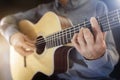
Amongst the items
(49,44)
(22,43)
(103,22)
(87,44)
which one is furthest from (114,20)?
(22,43)

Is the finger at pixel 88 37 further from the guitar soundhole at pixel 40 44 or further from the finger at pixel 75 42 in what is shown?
the guitar soundhole at pixel 40 44

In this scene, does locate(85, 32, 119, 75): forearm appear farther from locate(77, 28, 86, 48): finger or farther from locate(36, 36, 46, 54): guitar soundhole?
locate(36, 36, 46, 54): guitar soundhole

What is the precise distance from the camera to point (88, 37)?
3.06 ft

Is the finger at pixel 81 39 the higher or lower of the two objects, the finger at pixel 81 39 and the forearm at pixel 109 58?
the higher

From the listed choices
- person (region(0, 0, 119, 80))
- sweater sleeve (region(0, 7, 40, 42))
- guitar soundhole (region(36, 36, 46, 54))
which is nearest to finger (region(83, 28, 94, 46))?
person (region(0, 0, 119, 80))

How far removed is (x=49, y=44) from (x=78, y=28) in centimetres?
16

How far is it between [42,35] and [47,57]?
10 cm

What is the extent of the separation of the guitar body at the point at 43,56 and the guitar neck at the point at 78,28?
0.02 m

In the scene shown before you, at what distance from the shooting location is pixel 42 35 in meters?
1.11

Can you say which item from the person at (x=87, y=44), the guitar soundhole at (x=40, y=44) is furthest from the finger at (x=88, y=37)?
the guitar soundhole at (x=40, y=44)

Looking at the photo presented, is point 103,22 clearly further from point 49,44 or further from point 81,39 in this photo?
point 49,44

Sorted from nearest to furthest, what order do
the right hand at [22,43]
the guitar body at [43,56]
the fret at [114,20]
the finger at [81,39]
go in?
the fret at [114,20]
the finger at [81,39]
the guitar body at [43,56]
the right hand at [22,43]

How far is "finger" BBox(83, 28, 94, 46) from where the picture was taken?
3.04 ft

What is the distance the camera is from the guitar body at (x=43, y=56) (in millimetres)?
1054
